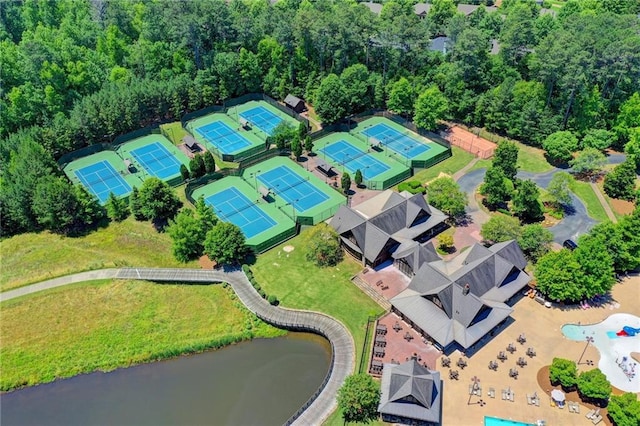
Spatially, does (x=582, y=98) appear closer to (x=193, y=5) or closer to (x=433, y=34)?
(x=433, y=34)

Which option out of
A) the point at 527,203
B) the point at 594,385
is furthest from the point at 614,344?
the point at 527,203

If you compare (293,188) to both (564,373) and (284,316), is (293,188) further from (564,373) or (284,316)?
(564,373)

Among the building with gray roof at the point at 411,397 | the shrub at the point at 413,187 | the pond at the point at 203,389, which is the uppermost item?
the building with gray roof at the point at 411,397

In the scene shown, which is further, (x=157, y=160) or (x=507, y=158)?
(x=157, y=160)

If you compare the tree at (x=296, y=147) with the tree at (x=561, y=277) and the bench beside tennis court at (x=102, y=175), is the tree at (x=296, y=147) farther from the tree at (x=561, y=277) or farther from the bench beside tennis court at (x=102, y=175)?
the tree at (x=561, y=277)

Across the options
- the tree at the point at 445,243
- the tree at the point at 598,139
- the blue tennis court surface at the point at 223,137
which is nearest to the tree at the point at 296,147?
the blue tennis court surface at the point at 223,137

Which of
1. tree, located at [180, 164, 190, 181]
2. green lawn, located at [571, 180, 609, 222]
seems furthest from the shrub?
tree, located at [180, 164, 190, 181]


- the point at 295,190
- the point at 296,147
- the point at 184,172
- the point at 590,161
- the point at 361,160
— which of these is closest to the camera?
the point at 590,161
